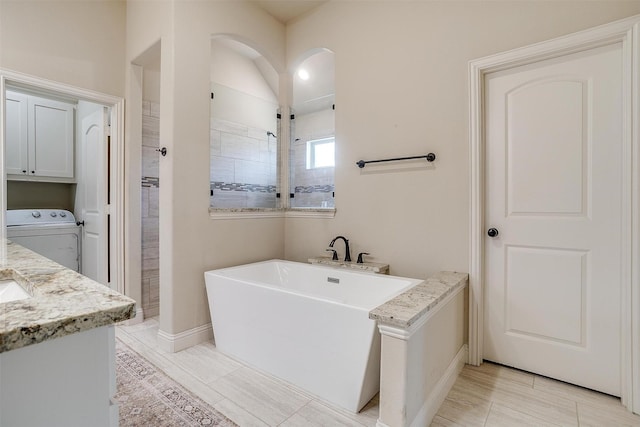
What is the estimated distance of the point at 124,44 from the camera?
283 cm

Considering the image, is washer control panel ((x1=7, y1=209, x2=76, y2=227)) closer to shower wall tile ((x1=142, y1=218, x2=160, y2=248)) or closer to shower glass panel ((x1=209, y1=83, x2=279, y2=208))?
shower wall tile ((x1=142, y1=218, x2=160, y2=248))

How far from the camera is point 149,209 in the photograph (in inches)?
116

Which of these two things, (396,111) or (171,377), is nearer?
(171,377)

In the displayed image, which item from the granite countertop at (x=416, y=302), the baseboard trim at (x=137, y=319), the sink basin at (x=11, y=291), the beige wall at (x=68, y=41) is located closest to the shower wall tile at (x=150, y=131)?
the beige wall at (x=68, y=41)

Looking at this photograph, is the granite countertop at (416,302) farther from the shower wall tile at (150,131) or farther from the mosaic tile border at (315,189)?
the shower wall tile at (150,131)

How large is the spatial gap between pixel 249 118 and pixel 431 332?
9.08ft

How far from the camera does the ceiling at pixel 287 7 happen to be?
2816 millimetres

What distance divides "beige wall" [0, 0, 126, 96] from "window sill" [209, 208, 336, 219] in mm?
1498

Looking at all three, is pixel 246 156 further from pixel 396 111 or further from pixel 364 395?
pixel 364 395

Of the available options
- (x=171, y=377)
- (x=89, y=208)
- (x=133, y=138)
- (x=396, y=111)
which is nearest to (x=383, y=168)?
(x=396, y=111)

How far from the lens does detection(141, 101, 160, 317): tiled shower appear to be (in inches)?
115

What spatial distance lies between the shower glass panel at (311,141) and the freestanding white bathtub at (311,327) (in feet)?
2.99

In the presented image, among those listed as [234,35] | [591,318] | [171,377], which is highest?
[234,35]

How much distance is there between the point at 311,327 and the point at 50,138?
12.7ft
